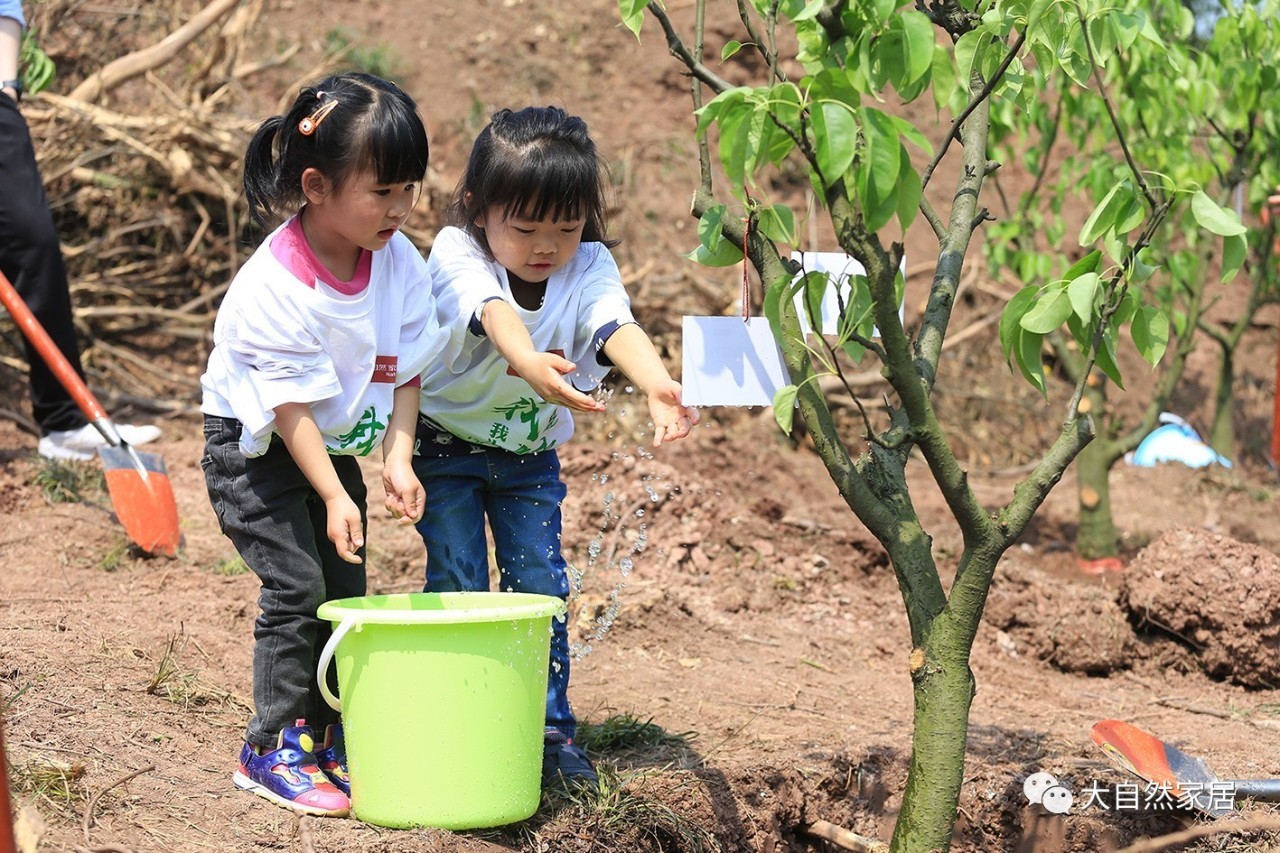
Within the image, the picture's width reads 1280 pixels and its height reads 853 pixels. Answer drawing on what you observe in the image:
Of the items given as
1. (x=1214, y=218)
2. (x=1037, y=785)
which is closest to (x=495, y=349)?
(x=1214, y=218)

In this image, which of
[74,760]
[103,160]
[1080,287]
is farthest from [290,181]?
[103,160]

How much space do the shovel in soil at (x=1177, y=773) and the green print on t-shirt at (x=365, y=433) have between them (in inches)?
60.8

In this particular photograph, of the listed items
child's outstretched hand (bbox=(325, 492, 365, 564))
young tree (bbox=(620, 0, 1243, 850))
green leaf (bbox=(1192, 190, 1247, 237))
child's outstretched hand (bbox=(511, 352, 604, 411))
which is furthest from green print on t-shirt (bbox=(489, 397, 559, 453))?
green leaf (bbox=(1192, 190, 1247, 237))

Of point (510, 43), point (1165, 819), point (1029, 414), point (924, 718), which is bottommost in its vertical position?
point (1165, 819)

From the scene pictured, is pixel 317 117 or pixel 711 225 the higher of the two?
pixel 317 117

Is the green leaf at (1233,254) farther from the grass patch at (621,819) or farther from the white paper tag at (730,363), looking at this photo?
the grass patch at (621,819)

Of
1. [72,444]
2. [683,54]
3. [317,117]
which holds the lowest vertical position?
[72,444]

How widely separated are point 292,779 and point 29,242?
242 centimetres

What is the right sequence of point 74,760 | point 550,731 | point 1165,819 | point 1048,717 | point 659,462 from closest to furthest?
point 74,760 → point 550,731 → point 1165,819 → point 1048,717 → point 659,462

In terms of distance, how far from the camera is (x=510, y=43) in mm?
7895

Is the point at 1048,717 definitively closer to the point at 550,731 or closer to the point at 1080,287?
the point at 550,731

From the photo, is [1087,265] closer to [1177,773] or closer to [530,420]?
[530,420]

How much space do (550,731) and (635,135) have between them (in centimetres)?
565

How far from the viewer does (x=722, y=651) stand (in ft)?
11.5
